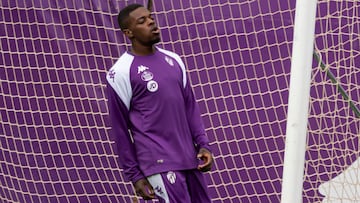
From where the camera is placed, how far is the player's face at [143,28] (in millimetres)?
4117

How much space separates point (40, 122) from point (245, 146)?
129cm

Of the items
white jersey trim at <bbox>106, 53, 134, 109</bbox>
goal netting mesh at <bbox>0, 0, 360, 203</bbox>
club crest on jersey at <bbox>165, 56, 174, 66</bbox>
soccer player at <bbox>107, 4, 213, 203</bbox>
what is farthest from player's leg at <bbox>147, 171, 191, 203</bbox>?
goal netting mesh at <bbox>0, 0, 360, 203</bbox>

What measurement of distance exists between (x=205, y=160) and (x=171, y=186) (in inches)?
7.5

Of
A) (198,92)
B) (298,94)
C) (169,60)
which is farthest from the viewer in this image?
(198,92)

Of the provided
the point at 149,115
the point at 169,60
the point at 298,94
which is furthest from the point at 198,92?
the point at 298,94

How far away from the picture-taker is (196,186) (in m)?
4.24

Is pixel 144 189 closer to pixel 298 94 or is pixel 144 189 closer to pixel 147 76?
pixel 147 76

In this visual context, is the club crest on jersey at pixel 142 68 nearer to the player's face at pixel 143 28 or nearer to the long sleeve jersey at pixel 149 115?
the long sleeve jersey at pixel 149 115

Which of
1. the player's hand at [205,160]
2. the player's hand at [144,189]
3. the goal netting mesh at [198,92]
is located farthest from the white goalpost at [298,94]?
the goal netting mesh at [198,92]

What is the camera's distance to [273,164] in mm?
5906

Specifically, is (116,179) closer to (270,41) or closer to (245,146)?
(245,146)

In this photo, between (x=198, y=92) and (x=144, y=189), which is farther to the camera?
(x=198, y=92)

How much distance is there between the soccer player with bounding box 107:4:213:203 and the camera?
4090 millimetres

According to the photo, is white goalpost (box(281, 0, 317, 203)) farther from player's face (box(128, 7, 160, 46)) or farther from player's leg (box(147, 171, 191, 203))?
player's face (box(128, 7, 160, 46))
